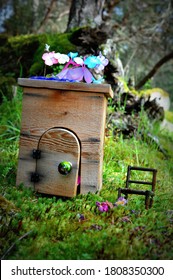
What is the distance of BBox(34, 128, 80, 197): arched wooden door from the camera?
9.92 ft

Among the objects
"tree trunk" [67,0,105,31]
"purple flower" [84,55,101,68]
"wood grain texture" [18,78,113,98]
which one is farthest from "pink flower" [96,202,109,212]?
"tree trunk" [67,0,105,31]

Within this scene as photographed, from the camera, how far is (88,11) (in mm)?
6773

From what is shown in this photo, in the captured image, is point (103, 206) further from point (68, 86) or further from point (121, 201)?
point (68, 86)

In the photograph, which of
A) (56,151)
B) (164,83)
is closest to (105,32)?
(56,151)

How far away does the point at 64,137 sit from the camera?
3039mm

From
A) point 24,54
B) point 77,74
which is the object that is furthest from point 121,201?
→ point 24,54

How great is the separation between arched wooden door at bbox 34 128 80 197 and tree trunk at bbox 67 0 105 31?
13.7 ft

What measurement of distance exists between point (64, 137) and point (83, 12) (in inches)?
176

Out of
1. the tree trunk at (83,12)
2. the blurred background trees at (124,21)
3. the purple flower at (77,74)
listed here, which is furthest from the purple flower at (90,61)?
the blurred background trees at (124,21)

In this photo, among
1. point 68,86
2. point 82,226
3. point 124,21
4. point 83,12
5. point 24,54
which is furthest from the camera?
point 124,21

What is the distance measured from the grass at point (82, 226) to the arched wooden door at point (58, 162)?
10 centimetres

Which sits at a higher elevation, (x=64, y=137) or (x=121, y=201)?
(x=64, y=137)

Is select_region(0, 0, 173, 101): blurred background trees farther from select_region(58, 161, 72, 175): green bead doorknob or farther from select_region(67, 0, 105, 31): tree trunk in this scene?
select_region(58, 161, 72, 175): green bead doorknob
